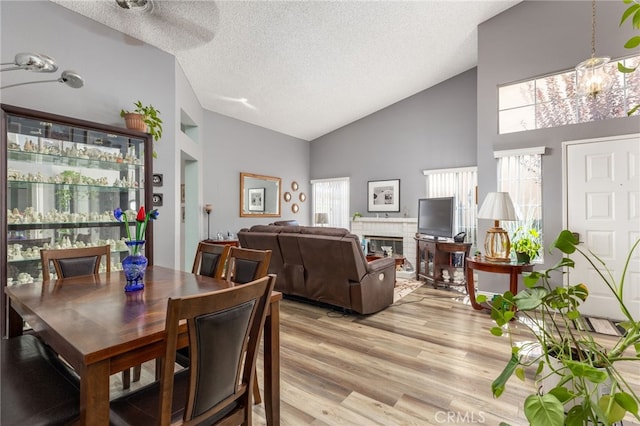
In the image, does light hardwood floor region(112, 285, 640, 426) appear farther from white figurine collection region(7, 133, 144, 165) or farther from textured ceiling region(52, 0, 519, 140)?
textured ceiling region(52, 0, 519, 140)

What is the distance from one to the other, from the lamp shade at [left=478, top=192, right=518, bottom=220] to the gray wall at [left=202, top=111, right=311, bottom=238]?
4.35 meters

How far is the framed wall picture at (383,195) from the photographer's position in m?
6.50

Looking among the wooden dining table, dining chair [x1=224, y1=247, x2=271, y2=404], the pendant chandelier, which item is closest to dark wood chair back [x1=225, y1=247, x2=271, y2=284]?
dining chair [x1=224, y1=247, x2=271, y2=404]

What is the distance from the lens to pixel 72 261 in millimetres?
2150

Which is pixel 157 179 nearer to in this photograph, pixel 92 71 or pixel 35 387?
pixel 92 71

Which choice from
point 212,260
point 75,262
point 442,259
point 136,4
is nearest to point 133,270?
point 212,260

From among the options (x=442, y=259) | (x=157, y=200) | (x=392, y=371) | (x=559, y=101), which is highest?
(x=559, y=101)

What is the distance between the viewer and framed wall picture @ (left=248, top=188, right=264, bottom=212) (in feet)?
20.7

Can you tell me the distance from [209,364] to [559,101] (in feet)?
15.8

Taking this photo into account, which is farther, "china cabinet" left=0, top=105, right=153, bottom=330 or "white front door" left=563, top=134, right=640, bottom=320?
"white front door" left=563, top=134, right=640, bottom=320

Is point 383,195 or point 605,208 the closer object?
point 605,208

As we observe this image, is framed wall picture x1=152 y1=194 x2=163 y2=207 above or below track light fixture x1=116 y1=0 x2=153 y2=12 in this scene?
below

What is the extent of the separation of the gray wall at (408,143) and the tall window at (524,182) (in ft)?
5.01

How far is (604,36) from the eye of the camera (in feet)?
11.4
